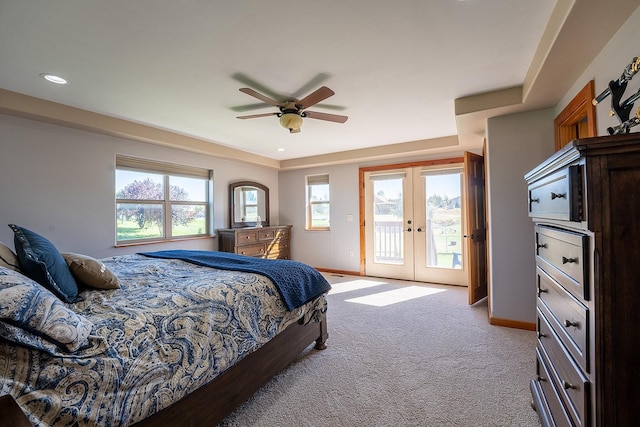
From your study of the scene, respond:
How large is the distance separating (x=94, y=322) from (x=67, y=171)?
111 inches

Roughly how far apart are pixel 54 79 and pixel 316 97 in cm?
223

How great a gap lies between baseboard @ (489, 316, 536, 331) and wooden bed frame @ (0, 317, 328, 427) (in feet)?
6.59

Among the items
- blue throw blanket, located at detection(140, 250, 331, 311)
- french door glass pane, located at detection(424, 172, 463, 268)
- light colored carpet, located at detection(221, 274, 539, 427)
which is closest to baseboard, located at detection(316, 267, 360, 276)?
french door glass pane, located at detection(424, 172, 463, 268)

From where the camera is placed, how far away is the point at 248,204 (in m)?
5.50

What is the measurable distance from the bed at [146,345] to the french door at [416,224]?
3.23 meters

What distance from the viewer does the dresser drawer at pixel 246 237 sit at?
15.4 ft

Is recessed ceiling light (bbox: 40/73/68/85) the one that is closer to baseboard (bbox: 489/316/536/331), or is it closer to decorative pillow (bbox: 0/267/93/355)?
decorative pillow (bbox: 0/267/93/355)

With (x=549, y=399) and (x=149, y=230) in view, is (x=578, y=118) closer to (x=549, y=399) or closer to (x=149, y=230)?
(x=549, y=399)

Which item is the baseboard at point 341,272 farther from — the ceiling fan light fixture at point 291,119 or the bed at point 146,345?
the ceiling fan light fixture at point 291,119

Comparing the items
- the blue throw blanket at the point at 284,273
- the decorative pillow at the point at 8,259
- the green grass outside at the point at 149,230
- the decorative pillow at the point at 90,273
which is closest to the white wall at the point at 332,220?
the green grass outside at the point at 149,230

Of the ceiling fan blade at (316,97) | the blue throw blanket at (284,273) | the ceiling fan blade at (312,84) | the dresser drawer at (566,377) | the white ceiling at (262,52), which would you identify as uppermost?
the white ceiling at (262,52)

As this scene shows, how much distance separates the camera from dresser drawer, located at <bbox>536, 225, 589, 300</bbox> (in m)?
0.93

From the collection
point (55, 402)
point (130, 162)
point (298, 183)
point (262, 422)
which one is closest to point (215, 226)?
point (130, 162)

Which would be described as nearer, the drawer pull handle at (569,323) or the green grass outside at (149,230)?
the drawer pull handle at (569,323)
